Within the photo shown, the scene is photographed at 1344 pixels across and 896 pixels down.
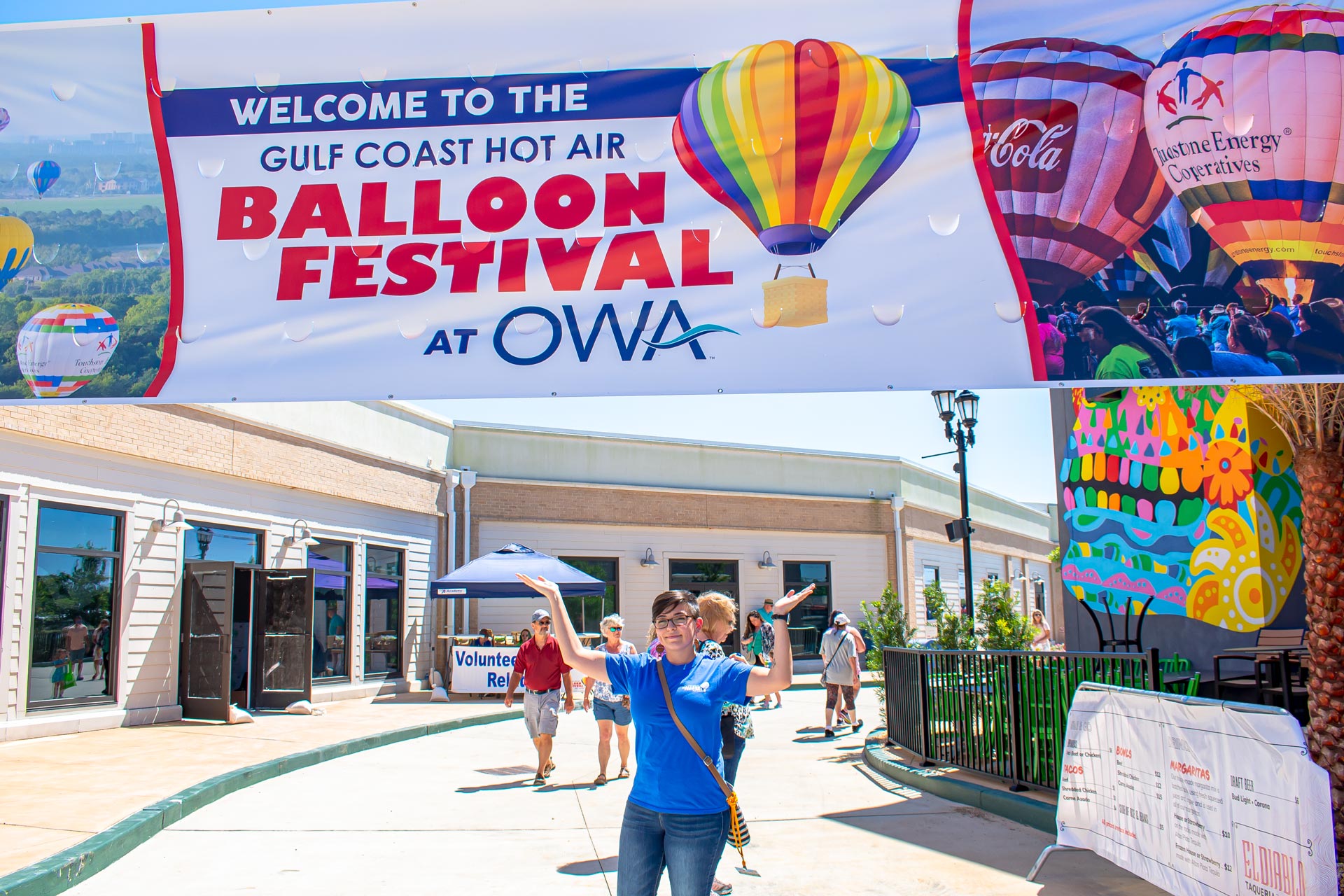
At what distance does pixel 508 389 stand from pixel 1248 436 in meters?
9.06

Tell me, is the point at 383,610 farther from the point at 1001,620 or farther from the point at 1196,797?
the point at 1196,797

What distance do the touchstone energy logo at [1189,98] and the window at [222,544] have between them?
15.4 metres

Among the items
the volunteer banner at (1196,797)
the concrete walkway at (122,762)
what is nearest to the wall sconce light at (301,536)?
the concrete walkway at (122,762)

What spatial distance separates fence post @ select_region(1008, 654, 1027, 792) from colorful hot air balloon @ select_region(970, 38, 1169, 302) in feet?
17.4

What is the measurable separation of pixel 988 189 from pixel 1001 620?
9.46m

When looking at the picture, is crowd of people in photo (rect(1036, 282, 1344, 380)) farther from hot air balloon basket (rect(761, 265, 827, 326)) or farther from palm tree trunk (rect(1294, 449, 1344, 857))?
palm tree trunk (rect(1294, 449, 1344, 857))

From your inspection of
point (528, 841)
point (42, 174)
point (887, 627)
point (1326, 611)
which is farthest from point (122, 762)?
point (1326, 611)

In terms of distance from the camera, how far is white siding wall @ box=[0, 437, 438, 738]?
13305 millimetres

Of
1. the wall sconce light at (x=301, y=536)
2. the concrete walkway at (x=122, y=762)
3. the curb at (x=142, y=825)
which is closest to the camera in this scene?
the curb at (x=142, y=825)

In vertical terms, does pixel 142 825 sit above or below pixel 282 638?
below

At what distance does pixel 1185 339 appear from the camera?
15.8ft

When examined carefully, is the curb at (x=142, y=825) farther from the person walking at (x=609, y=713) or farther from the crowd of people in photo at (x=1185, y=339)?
the crowd of people in photo at (x=1185, y=339)

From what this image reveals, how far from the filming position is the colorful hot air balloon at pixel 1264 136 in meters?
4.74

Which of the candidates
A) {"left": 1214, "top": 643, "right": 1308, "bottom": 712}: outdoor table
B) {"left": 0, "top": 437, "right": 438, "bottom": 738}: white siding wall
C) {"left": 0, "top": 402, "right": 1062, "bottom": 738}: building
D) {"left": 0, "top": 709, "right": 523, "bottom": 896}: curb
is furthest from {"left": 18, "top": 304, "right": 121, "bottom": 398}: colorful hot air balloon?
{"left": 0, "top": 437, "right": 438, "bottom": 738}: white siding wall
